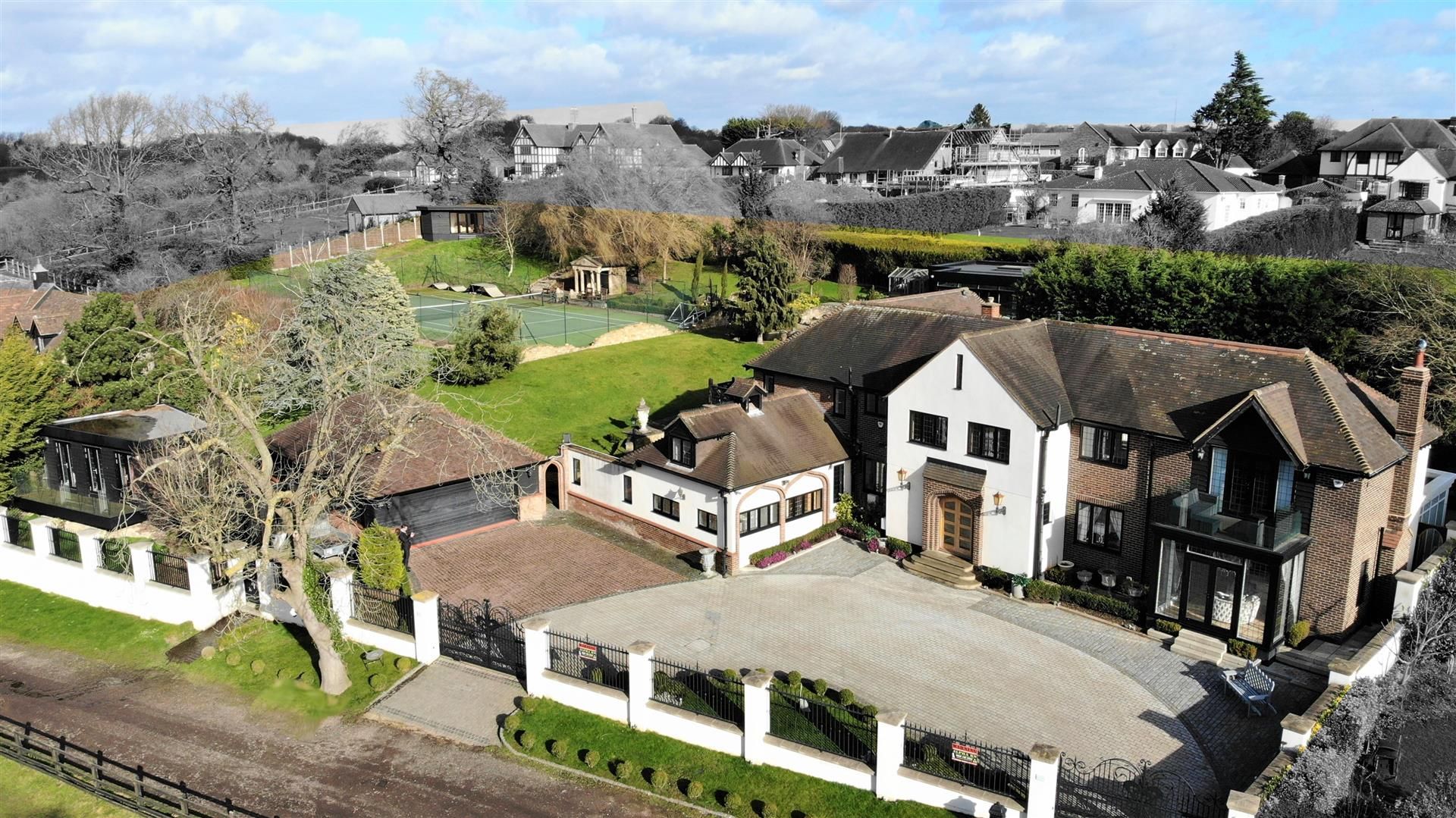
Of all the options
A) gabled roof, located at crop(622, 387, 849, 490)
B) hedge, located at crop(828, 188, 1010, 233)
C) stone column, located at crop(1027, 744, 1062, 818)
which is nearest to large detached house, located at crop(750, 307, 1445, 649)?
gabled roof, located at crop(622, 387, 849, 490)

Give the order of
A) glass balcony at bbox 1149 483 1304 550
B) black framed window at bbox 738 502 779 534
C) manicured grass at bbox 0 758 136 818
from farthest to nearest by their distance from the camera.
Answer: black framed window at bbox 738 502 779 534
glass balcony at bbox 1149 483 1304 550
manicured grass at bbox 0 758 136 818

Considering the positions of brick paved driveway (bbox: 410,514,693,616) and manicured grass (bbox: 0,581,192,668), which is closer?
manicured grass (bbox: 0,581,192,668)

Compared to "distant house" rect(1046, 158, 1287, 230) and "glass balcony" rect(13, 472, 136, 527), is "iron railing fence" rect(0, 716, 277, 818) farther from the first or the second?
"distant house" rect(1046, 158, 1287, 230)

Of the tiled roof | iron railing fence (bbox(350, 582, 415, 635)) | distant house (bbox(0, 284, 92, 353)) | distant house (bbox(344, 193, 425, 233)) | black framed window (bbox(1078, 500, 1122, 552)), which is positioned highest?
distant house (bbox(344, 193, 425, 233))

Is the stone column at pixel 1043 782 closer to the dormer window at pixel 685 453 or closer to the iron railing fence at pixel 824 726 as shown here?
the iron railing fence at pixel 824 726

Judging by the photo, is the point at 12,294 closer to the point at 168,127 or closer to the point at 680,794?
the point at 168,127

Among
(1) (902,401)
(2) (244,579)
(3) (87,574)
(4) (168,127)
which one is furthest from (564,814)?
(4) (168,127)
